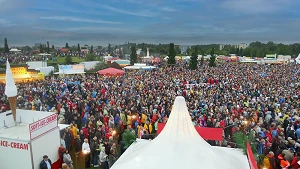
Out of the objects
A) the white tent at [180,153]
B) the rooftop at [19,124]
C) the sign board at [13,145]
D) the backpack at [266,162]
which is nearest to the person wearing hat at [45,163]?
the sign board at [13,145]

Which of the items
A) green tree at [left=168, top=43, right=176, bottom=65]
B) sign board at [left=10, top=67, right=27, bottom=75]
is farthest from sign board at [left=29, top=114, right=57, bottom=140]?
green tree at [left=168, top=43, right=176, bottom=65]

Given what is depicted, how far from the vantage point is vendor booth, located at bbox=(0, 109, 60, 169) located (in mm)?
6992

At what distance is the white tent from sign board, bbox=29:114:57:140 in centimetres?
354

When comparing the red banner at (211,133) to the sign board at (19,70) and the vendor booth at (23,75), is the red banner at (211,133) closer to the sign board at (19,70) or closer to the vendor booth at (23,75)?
the vendor booth at (23,75)

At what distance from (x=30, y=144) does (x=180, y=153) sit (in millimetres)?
4695

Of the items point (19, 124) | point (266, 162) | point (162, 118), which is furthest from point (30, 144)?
point (266, 162)

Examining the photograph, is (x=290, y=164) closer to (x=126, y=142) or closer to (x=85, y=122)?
(x=126, y=142)

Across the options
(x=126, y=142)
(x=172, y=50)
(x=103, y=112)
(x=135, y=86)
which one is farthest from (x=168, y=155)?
(x=172, y=50)

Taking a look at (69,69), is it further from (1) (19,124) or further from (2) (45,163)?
(2) (45,163)

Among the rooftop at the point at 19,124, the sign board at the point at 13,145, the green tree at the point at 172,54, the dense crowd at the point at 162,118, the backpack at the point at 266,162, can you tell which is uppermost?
the green tree at the point at 172,54

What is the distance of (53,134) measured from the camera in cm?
799

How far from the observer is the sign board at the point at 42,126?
700 centimetres

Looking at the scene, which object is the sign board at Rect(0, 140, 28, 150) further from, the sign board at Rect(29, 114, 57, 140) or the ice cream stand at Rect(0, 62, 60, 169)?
the sign board at Rect(29, 114, 57, 140)

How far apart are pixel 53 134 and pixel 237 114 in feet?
28.0
